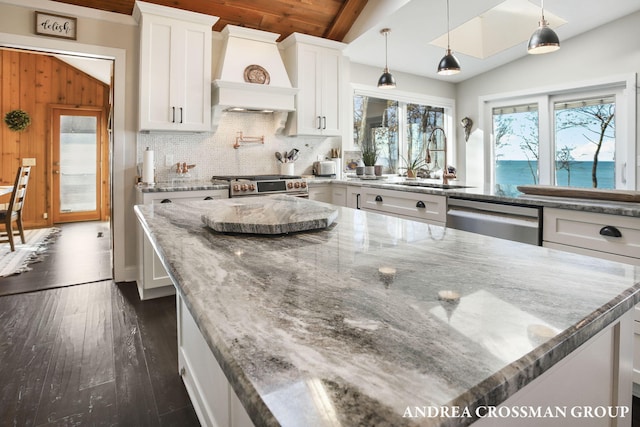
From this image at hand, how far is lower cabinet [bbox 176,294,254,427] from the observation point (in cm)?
92

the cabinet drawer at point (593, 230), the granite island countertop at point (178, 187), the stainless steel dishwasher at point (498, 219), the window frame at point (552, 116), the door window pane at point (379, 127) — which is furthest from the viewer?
the door window pane at point (379, 127)

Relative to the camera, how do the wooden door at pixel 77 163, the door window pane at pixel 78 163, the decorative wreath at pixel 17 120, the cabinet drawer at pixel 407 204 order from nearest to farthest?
the cabinet drawer at pixel 407 204, the decorative wreath at pixel 17 120, the wooden door at pixel 77 163, the door window pane at pixel 78 163

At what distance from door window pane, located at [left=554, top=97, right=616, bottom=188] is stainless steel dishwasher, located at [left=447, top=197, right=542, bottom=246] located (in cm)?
279

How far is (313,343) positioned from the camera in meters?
0.49

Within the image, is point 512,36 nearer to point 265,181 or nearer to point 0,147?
point 265,181

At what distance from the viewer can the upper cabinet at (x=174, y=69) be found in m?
3.27

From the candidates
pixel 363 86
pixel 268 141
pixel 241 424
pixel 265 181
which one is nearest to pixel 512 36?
pixel 363 86

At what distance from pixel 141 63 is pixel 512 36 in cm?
410

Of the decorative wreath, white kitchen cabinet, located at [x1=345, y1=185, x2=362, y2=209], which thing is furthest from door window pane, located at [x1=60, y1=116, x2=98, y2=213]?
white kitchen cabinet, located at [x1=345, y1=185, x2=362, y2=209]

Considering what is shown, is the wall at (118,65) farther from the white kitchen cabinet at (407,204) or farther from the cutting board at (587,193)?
the cutting board at (587,193)

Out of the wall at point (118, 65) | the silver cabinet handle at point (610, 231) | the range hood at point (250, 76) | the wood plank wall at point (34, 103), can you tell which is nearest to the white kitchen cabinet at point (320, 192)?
the range hood at point (250, 76)

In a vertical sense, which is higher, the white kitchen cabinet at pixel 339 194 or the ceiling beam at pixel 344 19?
the ceiling beam at pixel 344 19

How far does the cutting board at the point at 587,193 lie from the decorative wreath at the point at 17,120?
7352 mm

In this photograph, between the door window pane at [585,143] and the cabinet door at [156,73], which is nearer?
the cabinet door at [156,73]
